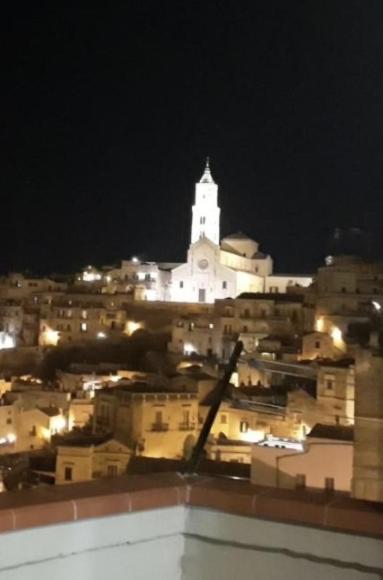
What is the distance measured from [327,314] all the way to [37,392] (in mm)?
9718

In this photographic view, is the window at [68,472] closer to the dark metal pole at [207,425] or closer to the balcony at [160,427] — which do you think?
the balcony at [160,427]

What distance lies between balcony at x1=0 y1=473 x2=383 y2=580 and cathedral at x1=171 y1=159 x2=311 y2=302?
104 ft

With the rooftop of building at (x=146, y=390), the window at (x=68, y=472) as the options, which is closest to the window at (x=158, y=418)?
the rooftop of building at (x=146, y=390)

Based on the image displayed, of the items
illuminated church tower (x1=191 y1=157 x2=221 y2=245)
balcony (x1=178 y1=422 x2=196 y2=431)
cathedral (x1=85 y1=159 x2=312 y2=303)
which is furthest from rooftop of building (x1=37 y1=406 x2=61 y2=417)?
illuminated church tower (x1=191 y1=157 x2=221 y2=245)

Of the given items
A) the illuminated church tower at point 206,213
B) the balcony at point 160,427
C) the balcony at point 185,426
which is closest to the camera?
the balcony at point 160,427

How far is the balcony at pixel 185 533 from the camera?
216 cm

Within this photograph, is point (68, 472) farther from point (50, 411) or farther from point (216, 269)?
point (216, 269)

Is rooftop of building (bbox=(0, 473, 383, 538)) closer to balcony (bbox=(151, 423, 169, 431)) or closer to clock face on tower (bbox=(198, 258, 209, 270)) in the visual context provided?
balcony (bbox=(151, 423, 169, 431))

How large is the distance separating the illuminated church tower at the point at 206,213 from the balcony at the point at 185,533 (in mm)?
36869

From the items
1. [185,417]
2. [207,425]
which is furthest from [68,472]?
[207,425]

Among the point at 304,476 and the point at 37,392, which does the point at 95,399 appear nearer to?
the point at 37,392

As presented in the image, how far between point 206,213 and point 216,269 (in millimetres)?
6336

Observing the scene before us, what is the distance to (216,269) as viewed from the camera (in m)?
34.7

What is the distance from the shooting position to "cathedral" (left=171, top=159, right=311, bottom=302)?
34.5 meters
